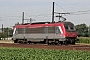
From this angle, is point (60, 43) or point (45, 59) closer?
point (45, 59)

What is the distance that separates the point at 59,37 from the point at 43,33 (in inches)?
139

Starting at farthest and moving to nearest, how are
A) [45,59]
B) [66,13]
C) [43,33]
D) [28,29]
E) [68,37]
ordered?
1. [66,13]
2. [28,29]
3. [43,33]
4. [68,37]
5. [45,59]

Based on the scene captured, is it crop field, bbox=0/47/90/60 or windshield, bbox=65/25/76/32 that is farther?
windshield, bbox=65/25/76/32

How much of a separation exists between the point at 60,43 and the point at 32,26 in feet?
21.3

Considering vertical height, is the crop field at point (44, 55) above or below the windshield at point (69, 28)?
below

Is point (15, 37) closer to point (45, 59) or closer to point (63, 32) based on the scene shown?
point (63, 32)

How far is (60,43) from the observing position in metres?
35.2

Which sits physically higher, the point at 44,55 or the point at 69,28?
the point at 69,28

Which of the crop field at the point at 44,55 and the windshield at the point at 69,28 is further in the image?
the windshield at the point at 69,28

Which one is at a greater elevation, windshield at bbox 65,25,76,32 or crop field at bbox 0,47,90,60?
windshield at bbox 65,25,76,32

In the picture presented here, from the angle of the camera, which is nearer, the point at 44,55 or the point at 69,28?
the point at 44,55

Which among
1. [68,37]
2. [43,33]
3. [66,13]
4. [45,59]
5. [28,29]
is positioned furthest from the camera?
[66,13]

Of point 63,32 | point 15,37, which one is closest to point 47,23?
point 63,32

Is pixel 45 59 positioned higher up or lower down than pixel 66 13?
lower down
